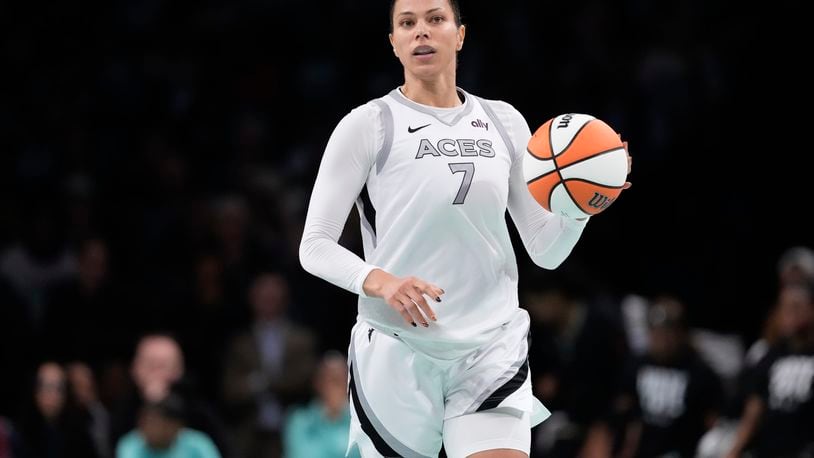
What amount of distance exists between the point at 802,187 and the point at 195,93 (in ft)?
21.1

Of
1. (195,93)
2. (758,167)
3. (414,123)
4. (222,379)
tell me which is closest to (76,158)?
(195,93)

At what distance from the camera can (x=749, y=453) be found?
11.0 m

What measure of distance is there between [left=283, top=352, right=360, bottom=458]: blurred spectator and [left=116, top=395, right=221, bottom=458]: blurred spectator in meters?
1.90

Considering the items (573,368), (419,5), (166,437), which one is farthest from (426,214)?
(573,368)

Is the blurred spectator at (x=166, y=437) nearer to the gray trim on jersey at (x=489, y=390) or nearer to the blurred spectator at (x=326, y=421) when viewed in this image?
the blurred spectator at (x=326, y=421)

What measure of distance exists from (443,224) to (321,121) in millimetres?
9535

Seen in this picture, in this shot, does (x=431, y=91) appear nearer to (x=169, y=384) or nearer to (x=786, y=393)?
(x=169, y=384)

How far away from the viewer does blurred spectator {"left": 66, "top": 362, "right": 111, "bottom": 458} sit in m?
10.7

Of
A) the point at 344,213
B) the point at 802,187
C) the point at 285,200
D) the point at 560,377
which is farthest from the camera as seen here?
the point at 285,200

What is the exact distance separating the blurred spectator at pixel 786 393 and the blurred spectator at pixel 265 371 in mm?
3732

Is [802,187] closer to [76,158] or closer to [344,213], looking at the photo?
[76,158]

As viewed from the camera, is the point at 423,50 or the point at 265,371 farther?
the point at 265,371

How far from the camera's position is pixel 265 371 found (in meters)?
12.2

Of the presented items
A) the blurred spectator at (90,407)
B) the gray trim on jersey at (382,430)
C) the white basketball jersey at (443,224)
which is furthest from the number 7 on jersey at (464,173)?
the blurred spectator at (90,407)
